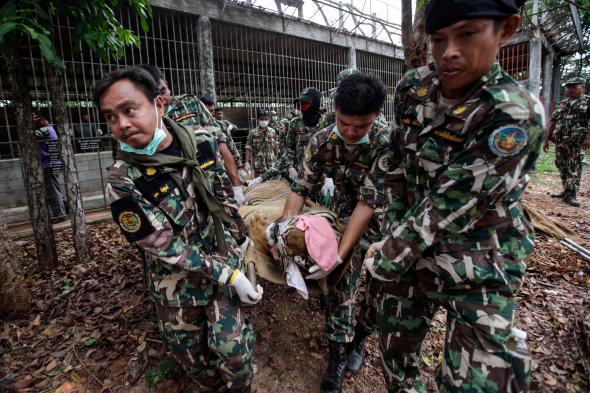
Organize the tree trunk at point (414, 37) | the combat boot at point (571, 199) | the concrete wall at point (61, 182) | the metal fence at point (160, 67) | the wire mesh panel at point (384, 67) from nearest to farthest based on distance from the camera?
the tree trunk at point (414, 37) → the concrete wall at point (61, 182) → the metal fence at point (160, 67) → the combat boot at point (571, 199) → the wire mesh panel at point (384, 67)

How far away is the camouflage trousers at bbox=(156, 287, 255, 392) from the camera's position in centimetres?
178

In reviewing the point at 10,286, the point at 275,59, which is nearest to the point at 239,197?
the point at 10,286

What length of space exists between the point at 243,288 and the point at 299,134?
9.57ft

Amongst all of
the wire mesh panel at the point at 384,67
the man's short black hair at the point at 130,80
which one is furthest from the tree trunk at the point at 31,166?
the wire mesh panel at the point at 384,67

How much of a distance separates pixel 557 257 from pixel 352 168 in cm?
314

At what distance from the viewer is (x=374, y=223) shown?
2438mm

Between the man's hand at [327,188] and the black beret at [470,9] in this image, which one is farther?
the man's hand at [327,188]

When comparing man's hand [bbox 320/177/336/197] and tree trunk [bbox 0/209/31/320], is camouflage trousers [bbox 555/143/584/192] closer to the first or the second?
man's hand [bbox 320/177/336/197]

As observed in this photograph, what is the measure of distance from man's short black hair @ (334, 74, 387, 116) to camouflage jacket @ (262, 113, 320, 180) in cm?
217

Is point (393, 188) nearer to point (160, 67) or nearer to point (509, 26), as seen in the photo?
point (509, 26)

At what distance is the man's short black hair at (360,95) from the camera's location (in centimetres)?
200

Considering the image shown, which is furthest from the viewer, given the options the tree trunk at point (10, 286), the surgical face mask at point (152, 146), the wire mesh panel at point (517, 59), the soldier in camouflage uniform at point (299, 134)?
the wire mesh panel at point (517, 59)

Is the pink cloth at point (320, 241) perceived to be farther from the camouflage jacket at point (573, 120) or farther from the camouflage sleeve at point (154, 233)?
the camouflage jacket at point (573, 120)

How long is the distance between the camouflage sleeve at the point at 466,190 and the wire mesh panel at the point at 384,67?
10018mm
